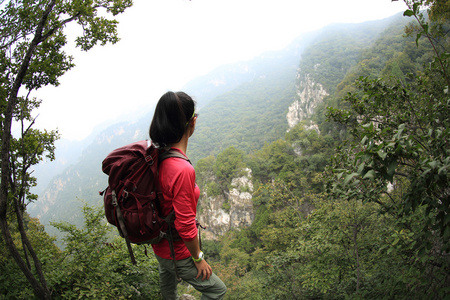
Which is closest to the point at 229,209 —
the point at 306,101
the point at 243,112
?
the point at 306,101

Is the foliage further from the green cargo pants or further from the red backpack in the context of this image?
the red backpack

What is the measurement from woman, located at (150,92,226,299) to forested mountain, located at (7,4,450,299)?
0.95 metres

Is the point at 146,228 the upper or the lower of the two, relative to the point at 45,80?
lower

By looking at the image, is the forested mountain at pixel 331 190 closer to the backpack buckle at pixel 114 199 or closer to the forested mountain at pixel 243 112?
the forested mountain at pixel 243 112

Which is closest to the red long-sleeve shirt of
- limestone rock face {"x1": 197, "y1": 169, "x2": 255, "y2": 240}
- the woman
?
the woman

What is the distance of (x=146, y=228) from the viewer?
1587mm

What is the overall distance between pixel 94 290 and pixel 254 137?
68.3m

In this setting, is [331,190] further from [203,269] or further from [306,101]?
[306,101]

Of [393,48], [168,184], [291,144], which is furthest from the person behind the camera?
[393,48]

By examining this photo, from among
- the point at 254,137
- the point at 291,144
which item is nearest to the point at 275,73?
the point at 254,137

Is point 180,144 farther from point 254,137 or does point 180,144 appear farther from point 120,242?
point 254,137

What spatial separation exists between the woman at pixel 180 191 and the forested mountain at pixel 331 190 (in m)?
0.95

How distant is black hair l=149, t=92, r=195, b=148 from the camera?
Answer: 1.64 meters

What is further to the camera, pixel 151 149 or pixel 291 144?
pixel 291 144
